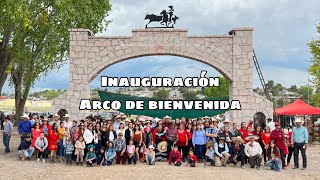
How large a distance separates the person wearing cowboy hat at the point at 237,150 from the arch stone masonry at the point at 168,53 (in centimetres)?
320

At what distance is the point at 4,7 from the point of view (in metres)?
21.1

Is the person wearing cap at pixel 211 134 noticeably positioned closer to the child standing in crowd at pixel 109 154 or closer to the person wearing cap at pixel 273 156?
the person wearing cap at pixel 273 156

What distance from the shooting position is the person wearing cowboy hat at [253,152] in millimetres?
14680

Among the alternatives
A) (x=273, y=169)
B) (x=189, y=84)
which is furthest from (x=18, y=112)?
(x=273, y=169)

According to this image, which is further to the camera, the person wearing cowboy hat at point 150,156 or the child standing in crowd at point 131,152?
the child standing in crowd at point 131,152

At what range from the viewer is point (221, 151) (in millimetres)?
14992

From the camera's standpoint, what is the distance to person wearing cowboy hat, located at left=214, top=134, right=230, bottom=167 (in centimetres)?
1491

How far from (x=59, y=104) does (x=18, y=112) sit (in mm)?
13695

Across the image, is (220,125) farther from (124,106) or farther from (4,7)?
(4,7)

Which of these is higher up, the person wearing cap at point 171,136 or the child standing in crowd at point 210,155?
the person wearing cap at point 171,136

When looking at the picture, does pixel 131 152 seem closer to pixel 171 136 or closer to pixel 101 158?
pixel 101 158

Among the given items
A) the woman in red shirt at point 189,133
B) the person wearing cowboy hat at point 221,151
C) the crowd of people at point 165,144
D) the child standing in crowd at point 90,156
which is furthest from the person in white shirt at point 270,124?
the child standing in crowd at point 90,156

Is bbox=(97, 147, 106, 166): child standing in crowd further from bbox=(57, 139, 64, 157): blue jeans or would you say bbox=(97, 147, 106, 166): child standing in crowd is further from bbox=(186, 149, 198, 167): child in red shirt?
bbox=(186, 149, 198, 167): child in red shirt

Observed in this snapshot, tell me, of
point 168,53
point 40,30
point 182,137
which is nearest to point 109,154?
point 182,137
